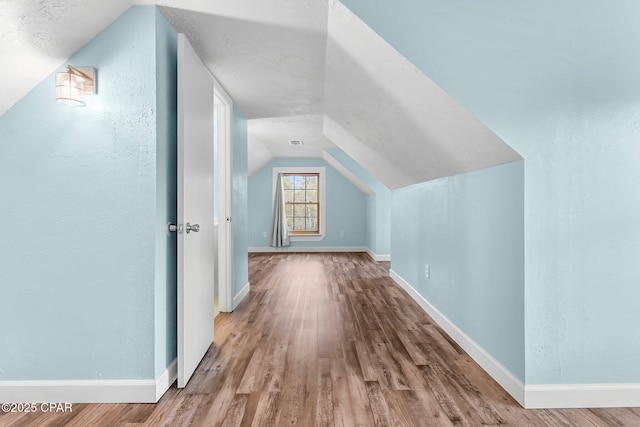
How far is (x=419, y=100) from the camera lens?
209cm

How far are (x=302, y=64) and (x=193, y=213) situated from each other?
1.36 metres

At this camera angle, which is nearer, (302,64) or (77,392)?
(77,392)

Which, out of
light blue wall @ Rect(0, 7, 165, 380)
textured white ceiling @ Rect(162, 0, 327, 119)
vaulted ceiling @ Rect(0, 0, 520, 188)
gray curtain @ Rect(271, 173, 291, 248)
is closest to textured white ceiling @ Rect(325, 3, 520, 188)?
vaulted ceiling @ Rect(0, 0, 520, 188)

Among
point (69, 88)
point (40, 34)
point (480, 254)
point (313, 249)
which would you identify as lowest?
point (313, 249)

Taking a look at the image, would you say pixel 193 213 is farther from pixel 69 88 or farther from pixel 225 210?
pixel 225 210

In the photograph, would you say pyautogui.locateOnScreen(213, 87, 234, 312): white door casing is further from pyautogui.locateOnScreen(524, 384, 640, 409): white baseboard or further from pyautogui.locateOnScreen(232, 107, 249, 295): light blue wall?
pyautogui.locateOnScreen(524, 384, 640, 409): white baseboard

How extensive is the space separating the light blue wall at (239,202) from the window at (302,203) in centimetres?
421

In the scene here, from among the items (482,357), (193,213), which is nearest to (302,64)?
(193,213)

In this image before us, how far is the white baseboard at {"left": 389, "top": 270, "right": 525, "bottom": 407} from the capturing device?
1815 millimetres

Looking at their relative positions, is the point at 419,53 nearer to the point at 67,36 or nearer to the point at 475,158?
the point at 475,158

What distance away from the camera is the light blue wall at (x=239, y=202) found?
3.60 metres

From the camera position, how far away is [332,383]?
6.50ft

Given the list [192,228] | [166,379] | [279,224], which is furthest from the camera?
[279,224]

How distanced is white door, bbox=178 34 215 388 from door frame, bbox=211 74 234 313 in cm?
89
